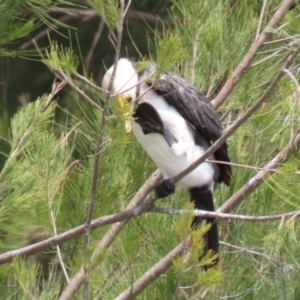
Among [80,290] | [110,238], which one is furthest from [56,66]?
[80,290]

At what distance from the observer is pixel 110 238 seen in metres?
1.74

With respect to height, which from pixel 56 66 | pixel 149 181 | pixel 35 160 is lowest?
pixel 149 181

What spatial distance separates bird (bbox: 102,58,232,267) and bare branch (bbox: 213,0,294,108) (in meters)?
0.06

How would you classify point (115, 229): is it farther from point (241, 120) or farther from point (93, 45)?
point (93, 45)

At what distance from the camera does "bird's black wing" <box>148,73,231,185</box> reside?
1705 millimetres

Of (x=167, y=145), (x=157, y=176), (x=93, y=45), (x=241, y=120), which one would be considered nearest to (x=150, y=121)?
(x=167, y=145)

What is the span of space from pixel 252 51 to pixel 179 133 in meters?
0.21

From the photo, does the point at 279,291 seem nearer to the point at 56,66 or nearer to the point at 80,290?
the point at 80,290

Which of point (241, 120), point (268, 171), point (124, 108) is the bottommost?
point (268, 171)

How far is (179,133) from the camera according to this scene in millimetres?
1707

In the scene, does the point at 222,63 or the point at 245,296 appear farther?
the point at 222,63

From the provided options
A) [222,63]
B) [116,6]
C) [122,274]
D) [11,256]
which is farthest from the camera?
[222,63]

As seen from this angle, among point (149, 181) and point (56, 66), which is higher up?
point (56, 66)

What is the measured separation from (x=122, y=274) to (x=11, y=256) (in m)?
0.29
